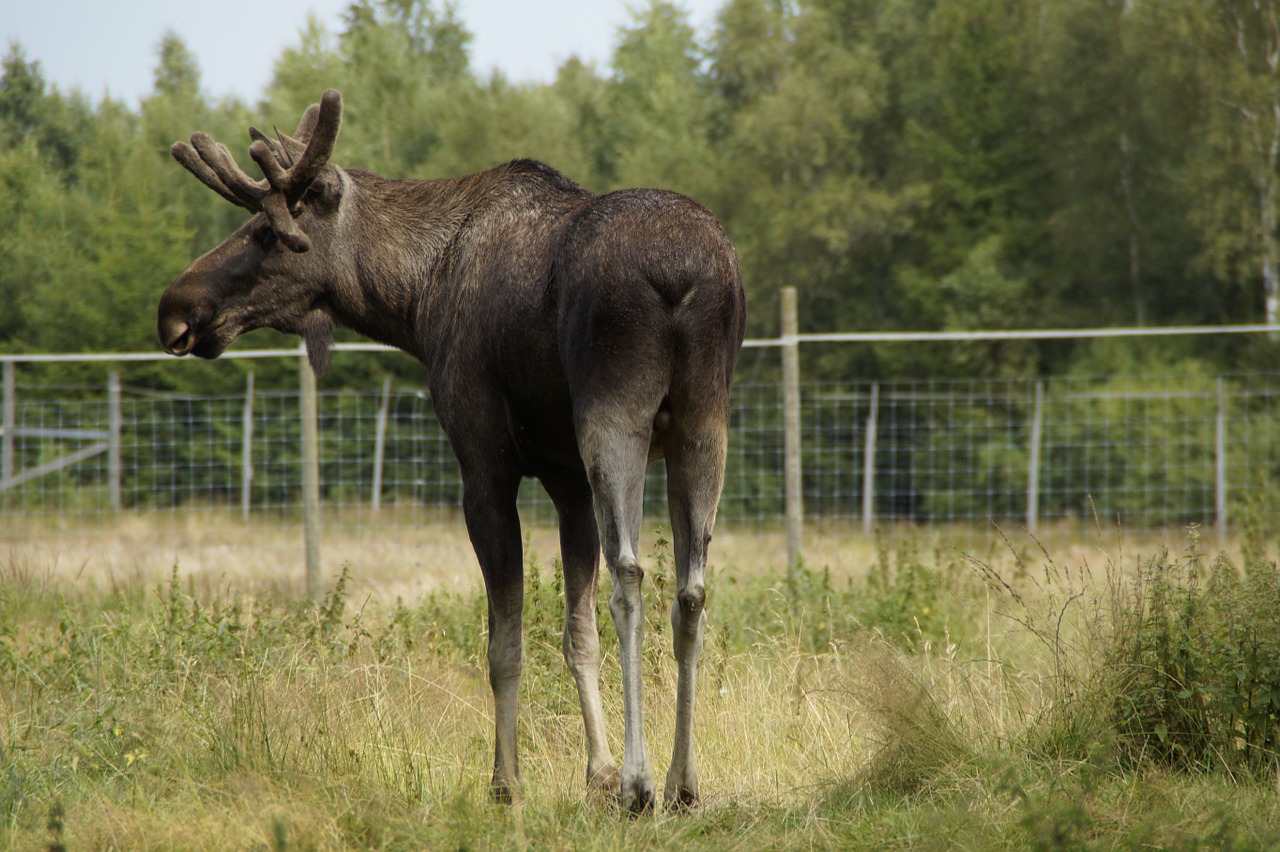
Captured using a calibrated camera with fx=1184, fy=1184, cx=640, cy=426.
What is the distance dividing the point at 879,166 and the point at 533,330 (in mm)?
31041

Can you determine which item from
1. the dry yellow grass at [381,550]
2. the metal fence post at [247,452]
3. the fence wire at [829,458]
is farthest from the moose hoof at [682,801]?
the fence wire at [829,458]

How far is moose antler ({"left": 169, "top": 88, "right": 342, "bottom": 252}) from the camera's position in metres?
4.12

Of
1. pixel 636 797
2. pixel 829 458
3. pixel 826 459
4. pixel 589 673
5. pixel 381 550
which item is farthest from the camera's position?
pixel 829 458

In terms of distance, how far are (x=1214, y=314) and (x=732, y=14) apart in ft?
48.5

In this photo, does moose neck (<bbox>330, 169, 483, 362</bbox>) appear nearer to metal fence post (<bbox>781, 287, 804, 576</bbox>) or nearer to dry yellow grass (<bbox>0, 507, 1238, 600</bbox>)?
dry yellow grass (<bbox>0, 507, 1238, 600</bbox>)

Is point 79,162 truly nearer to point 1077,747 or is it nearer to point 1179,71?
point 1179,71

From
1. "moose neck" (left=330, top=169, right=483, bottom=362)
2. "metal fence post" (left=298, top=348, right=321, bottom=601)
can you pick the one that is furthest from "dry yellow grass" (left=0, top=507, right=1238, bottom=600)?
"moose neck" (left=330, top=169, right=483, bottom=362)

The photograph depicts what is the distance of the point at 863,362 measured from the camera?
30734mm

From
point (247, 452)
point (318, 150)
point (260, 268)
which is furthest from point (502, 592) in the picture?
point (247, 452)

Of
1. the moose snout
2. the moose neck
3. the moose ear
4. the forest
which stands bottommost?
the moose snout

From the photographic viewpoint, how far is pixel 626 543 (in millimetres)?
3520

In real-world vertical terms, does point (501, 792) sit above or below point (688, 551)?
below

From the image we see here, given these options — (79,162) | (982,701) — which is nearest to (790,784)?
(982,701)

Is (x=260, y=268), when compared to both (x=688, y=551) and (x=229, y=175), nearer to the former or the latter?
(x=229, y=175)
